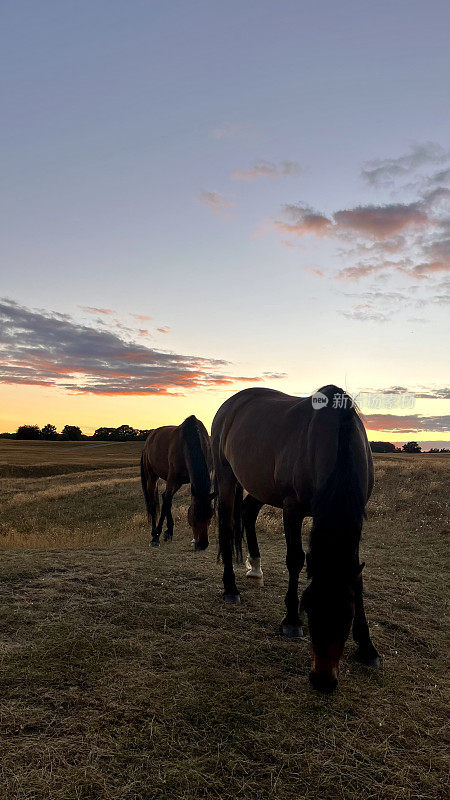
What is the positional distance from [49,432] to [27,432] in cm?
405

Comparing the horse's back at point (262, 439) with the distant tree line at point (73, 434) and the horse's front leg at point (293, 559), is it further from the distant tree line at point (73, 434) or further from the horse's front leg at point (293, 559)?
the distant tree line at point (73, 434)

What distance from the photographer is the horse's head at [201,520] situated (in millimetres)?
9734

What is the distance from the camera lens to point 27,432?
92188mm

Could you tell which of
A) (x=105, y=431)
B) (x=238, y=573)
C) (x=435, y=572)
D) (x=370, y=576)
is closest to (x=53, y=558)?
(x=238, y=573)

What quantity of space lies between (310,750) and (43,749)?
191 centimetres

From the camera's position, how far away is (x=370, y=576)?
828 cm

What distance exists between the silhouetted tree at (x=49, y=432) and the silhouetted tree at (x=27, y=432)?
3.08ft

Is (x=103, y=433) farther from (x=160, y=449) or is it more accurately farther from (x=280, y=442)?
(x=280, y=442)

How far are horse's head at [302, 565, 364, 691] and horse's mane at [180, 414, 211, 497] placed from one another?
619 cm

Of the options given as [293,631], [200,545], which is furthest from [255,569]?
[200,545]

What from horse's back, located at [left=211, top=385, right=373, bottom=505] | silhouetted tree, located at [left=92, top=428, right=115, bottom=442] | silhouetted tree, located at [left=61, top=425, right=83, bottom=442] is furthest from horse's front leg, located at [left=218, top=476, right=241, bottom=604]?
silhouetted tree, located at [left=61, top=425, right=83, bottom=442]

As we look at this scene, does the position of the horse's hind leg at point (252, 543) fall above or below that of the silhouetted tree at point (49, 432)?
below

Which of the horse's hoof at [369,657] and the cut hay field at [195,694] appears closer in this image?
the cut hay field at [195,694]

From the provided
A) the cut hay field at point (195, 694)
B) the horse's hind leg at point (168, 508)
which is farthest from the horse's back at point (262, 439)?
the horse's hind leg at point (168, 508)
